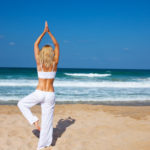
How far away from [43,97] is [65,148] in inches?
46.2

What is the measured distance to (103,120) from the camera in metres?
6.10

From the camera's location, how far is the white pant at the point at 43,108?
145 inches

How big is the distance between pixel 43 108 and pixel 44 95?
28 centimetres

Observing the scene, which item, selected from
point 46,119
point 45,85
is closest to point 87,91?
point 46,119

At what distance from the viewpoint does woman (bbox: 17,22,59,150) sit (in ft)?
12.0

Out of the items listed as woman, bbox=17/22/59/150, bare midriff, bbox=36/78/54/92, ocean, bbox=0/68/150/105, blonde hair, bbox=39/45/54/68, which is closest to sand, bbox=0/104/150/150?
woman, bbox=17/22/59/150

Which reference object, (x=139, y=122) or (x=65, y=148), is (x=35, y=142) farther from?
(x=139, y=122)

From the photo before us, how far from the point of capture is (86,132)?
4938mm

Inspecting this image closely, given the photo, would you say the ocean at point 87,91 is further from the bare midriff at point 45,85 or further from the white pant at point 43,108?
the bare midriff at point 45,85

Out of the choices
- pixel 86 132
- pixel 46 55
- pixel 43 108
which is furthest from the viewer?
pixel 86 132

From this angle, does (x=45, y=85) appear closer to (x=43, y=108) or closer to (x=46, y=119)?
(x=43, y=108)

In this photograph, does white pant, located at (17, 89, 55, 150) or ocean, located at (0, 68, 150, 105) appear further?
ocean, located at (0, 68, 150, 105)

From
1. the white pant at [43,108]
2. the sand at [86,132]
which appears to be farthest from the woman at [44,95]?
the sand at [86,132]

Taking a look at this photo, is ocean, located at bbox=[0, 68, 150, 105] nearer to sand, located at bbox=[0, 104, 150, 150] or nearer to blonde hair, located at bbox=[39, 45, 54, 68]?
sand, located at bbox=[0, 104, 150, 150]
